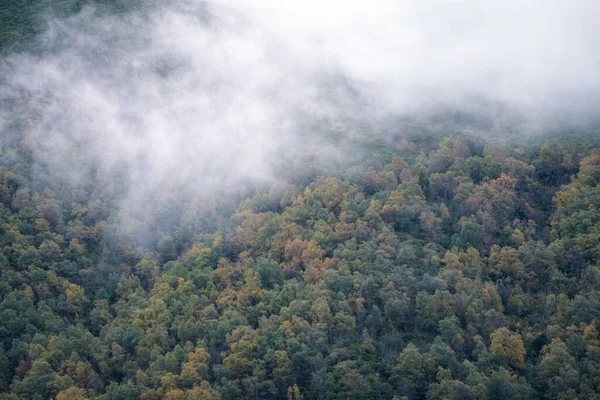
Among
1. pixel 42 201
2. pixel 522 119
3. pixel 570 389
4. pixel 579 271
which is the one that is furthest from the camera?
pixel 522 119

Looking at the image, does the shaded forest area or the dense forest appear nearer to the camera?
the shaded forest area

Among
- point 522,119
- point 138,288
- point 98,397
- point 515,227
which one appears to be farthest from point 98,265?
point 522,119

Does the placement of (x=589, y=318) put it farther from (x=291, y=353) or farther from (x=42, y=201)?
(x=42, y=201)

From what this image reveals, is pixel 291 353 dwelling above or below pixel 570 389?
above

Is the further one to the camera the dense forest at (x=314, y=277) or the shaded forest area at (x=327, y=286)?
the dense forest at (x=314, y=277)
